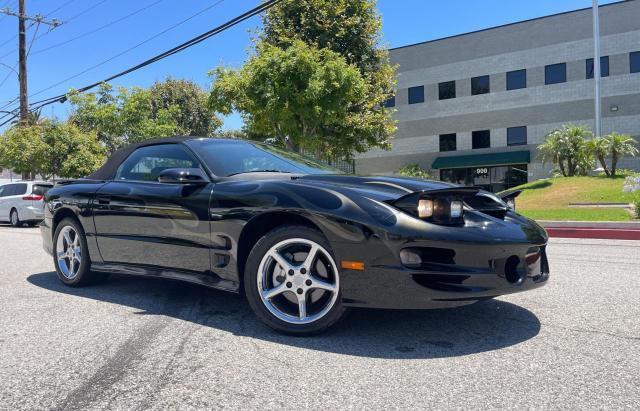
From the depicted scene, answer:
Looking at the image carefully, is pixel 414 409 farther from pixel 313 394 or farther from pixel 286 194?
pixel 286 194

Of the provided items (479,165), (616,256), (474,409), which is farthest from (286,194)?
(479,165)

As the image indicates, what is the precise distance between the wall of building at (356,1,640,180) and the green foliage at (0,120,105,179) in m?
19.6

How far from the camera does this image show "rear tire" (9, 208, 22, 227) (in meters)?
17.1

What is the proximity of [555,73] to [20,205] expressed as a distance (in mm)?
29448

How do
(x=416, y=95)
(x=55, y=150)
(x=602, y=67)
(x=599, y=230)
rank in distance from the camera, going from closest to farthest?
(x=599, y=230) → (x=55, y=150) → (x=602, y=67) → (x=416, y=95)

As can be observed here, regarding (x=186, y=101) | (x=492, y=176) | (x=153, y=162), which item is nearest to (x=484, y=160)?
(x=492, y=176)

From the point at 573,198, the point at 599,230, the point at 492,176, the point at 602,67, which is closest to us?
the point at 599,230

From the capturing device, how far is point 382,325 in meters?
3.51

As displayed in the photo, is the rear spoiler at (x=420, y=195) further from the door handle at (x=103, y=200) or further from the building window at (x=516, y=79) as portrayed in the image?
the building window at (x=516, y=79)

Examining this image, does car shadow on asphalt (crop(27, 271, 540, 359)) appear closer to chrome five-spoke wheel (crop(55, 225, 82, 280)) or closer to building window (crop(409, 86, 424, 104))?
chrome five-spoke wheel (crop(55, 225, 82, 280))

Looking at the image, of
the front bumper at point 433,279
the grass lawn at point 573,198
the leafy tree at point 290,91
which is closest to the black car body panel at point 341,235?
the front bumper at point 433,279

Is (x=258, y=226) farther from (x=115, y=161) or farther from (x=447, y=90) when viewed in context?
(x=447, y=90)

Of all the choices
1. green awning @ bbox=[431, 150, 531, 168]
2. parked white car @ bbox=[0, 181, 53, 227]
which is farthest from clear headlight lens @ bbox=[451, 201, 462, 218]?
green awning @ bbox=[431, 150, 531, 168]

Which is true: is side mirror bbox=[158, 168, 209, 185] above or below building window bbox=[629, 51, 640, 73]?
below
